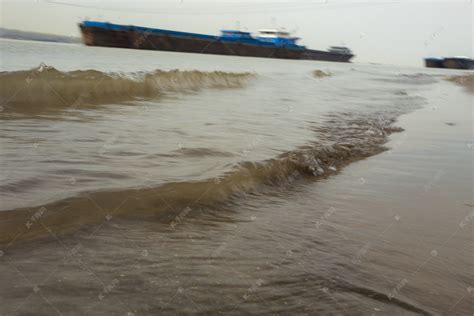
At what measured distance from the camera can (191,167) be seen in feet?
15.3

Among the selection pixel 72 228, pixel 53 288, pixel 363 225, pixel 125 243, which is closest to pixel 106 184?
pixel 72 228

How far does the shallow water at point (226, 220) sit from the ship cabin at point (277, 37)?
5500cm

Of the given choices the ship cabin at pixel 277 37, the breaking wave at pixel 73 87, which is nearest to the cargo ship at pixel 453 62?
the ship cabin at pixel 277 37

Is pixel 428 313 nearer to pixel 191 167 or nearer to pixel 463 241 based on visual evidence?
pixel 463 241

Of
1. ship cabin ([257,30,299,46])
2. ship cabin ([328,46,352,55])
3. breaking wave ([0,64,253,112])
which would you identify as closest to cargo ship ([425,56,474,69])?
ship cabin ([328,46,352,55])

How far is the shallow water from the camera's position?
7.34ft

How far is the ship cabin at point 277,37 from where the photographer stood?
198 feet

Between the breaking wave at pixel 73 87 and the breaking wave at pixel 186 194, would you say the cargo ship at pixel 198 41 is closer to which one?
the breaking wave at pixel 73 87

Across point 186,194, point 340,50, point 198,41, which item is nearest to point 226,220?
point 186,194

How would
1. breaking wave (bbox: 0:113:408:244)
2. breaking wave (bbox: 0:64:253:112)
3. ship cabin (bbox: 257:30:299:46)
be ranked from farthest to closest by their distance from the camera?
1. ship cabin (bbox: 257:30:299:46)
2. breaking wave (bbox: 0:64:253:112)
3. breaking wave (bbox: 0:113:408:244)

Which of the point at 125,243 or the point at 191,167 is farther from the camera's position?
the point at 191,167

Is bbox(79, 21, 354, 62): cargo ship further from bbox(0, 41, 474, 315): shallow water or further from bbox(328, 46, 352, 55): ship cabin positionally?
bbox(0, 41, 474, 315): shallow water

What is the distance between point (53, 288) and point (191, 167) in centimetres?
259

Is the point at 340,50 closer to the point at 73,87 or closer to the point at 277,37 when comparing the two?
the point at 277,37
